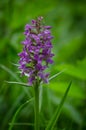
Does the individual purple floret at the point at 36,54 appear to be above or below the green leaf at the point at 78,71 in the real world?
above

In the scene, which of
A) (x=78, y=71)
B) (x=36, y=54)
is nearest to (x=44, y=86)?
(x=78, y=71)

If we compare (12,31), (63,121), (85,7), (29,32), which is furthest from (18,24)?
(85,7)

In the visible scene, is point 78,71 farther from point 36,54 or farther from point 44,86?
point 36,54

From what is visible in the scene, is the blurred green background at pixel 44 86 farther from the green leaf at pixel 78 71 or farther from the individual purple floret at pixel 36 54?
the individual purple floret at pixel 36 54

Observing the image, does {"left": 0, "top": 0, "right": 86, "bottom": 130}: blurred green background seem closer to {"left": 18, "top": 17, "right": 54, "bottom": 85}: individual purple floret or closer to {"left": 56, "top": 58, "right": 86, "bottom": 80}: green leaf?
{"left": 56, "top": 58, "right": 86, "bottom": 80}: green leaf

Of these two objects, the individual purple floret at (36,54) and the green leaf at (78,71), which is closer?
the individual purple floret at (36,54)

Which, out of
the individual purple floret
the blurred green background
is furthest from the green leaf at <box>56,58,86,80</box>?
the individual purple floret

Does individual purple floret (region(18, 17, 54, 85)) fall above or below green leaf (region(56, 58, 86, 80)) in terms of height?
above

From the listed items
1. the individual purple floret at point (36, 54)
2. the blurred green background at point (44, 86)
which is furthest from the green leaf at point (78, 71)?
the individual purple floret at point (36, 54)

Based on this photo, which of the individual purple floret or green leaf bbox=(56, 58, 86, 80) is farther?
green leaf bbox=(56, 58, 86, 80)
